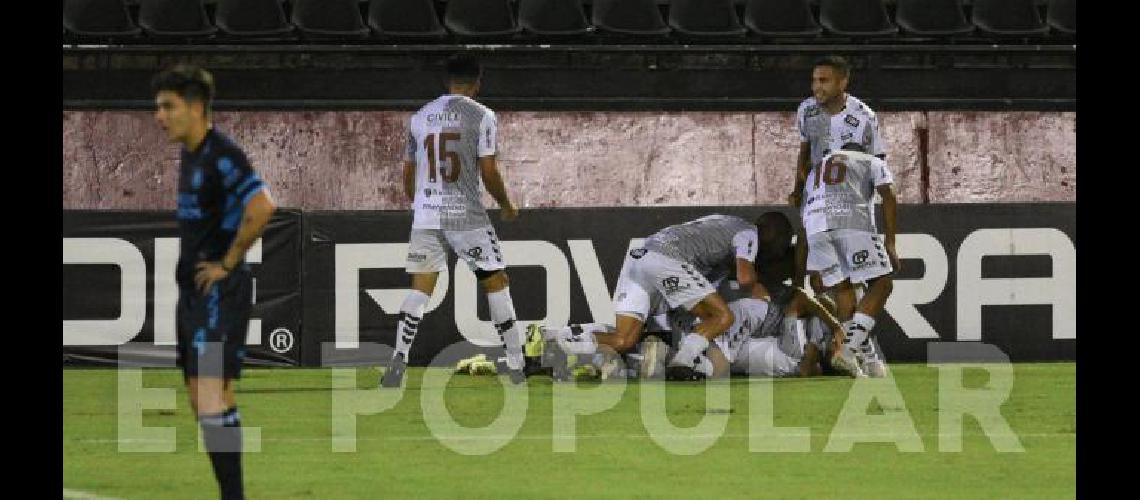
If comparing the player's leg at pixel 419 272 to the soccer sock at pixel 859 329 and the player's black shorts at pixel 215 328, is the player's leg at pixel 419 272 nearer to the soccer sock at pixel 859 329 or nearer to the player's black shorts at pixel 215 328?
the soccer sock at pixel 859 329

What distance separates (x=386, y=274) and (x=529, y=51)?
379 cm

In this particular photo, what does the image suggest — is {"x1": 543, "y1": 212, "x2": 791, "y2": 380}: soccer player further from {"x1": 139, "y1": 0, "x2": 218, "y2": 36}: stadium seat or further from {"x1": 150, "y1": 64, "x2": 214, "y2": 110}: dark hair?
{"x1": 150, "y1": 64, "x2": 214, "y2": 110}: dark hair

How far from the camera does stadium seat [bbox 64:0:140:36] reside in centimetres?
1958

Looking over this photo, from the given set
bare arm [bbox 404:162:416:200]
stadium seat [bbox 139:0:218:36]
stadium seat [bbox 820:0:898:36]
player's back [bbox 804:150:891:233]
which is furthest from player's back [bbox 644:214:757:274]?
stadium seat [bbox 139:0:218:36]

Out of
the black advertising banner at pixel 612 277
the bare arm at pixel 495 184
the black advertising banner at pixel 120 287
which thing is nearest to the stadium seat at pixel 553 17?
the black advertising banner at pixel 612 277

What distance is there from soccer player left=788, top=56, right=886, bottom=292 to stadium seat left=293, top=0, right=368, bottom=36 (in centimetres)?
614

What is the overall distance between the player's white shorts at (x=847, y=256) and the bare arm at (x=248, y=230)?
7.84 metres

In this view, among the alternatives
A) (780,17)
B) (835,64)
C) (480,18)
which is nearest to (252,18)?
(480,18)

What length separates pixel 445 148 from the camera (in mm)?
13969

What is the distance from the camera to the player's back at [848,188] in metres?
14.9

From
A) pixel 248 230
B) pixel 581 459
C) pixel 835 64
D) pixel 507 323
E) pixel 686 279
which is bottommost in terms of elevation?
pixel 581 459

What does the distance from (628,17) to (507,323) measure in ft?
22.9

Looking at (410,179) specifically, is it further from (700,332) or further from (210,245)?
(210,245)

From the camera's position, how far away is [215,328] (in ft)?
25.4
